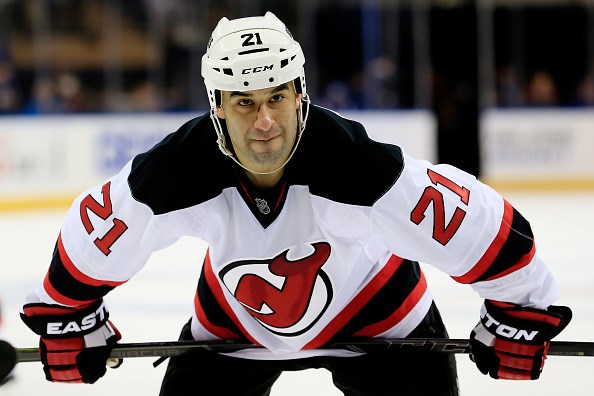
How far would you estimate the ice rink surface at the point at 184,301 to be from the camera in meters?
3.26

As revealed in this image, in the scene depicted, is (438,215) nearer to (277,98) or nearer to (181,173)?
(277,98)

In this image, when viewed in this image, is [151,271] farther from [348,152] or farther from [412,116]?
[412,116]

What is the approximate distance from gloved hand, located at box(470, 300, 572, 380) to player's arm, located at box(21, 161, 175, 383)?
33.1 inches

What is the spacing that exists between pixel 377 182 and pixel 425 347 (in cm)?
52

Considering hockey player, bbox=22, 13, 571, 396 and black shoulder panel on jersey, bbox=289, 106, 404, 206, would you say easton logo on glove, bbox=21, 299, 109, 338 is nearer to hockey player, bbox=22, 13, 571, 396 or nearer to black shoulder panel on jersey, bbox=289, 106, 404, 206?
hockey player, bbox=22, 13, 571, 396

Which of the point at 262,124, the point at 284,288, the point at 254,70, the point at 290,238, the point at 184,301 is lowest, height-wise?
the point at 184,301

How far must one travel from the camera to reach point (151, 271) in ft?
18.2

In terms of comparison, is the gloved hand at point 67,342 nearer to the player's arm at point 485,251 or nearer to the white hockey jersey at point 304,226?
the white hockey jersey at point 304,226

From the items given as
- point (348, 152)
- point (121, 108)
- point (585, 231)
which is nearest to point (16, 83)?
point (121, 108)

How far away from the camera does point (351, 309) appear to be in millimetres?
2418

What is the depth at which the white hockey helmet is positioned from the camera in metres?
→ 2.15

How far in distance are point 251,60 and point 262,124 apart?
16cm

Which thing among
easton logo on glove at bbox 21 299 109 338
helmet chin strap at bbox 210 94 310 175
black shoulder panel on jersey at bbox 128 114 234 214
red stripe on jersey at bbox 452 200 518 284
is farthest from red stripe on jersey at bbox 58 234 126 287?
red stripe on jersey at bbox 452 200 518 284

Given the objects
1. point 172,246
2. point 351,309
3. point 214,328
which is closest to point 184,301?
point 172,246
